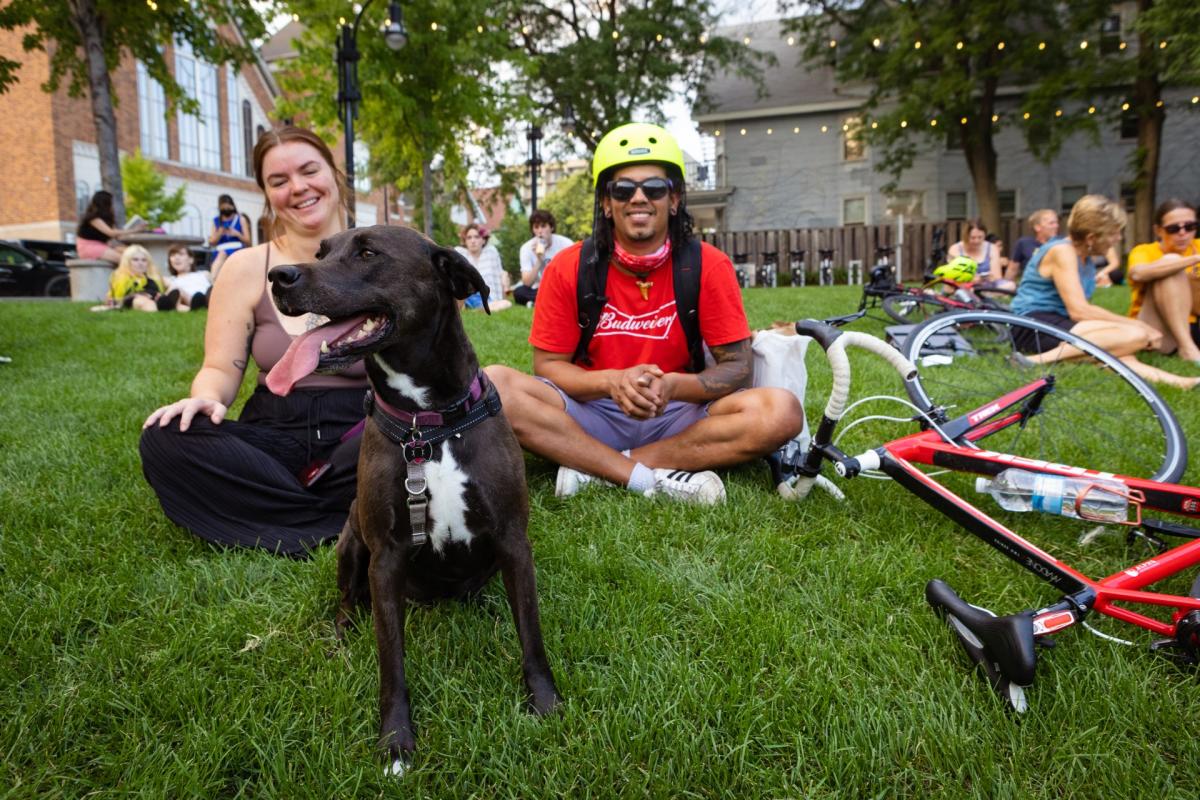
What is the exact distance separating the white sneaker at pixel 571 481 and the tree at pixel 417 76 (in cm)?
1459

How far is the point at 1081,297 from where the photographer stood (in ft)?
21.2

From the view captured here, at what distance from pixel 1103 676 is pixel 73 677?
111 inches

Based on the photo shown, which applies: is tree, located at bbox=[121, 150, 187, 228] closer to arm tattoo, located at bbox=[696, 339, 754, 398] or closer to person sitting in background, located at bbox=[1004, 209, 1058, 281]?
person sitting in background, located at bbox=[1004, 209, 1058, 281]

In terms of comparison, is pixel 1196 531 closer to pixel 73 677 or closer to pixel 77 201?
pixel 73 677

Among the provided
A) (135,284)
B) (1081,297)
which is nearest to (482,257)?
(135,284)

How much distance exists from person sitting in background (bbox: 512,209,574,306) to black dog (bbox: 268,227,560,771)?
9.38 m

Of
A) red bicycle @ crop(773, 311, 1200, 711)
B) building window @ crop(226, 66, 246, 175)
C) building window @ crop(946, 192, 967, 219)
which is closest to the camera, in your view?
red bicycle @ crop(773, 311, 1200, 711)

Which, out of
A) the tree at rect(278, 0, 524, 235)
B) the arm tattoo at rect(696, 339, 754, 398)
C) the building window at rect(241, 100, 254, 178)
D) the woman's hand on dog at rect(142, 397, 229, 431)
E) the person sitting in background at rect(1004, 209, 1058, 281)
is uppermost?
the building window at rect(241, 100, 254, 178)

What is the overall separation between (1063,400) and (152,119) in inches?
1674

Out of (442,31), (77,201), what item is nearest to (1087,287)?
(442,31)

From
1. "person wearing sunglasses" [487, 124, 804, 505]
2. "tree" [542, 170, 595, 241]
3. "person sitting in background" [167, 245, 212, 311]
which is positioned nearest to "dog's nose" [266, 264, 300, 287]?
"person wearing sunglasses" [487, 124, 804, 505]

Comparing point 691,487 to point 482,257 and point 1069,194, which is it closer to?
point 482,257

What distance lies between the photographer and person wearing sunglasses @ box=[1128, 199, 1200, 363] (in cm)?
639

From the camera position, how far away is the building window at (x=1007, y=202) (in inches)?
1138
